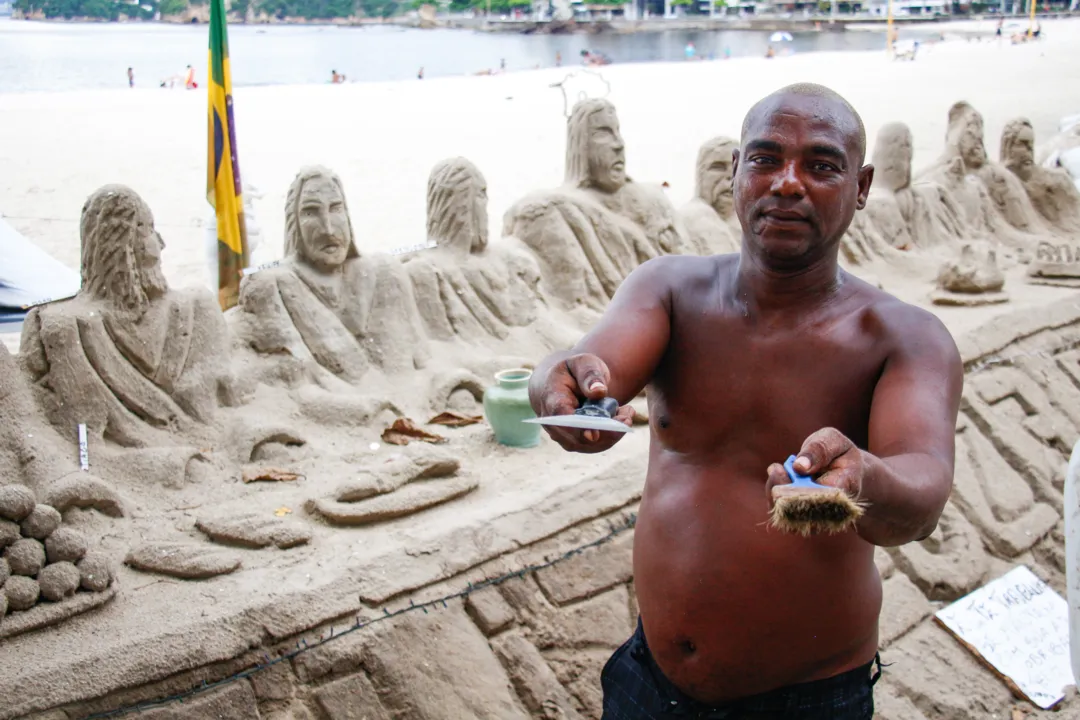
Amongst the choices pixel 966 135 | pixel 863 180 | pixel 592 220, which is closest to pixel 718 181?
pixel 592 220

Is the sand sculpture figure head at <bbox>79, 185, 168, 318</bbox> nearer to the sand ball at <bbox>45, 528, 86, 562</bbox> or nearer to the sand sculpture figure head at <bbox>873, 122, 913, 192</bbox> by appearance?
the sand ball at <bbox>45, 528, 86, 562</bbox>

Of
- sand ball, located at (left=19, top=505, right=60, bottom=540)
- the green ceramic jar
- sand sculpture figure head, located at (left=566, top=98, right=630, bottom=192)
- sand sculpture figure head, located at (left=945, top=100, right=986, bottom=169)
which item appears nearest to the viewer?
sand ball, located at (left=19, top=505, right=60, bottom=540)

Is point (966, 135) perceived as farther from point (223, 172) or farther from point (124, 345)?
point (124, 345)

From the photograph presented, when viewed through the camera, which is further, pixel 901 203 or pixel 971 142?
pixel 971 142

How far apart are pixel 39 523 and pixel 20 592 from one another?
0.20m

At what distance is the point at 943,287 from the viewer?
733 cm

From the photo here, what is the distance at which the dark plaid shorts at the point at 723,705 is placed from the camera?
2.10m

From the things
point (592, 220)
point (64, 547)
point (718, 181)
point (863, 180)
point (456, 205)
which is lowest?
point (64, 547)

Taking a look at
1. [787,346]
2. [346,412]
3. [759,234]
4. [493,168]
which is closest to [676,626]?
[787,346]

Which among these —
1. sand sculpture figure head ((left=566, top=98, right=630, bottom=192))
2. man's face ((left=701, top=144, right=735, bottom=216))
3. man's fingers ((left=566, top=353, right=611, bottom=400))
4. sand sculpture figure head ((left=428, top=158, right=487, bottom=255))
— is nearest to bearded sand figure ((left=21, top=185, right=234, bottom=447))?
sand sculpture figure head ((left=428, top=158, right=487, bottom=255))

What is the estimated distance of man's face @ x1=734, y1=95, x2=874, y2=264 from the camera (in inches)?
74.4

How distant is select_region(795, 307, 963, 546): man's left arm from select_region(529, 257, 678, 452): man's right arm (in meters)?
0.34

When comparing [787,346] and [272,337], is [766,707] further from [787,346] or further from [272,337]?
[272,337]

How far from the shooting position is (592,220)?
6543 mm
